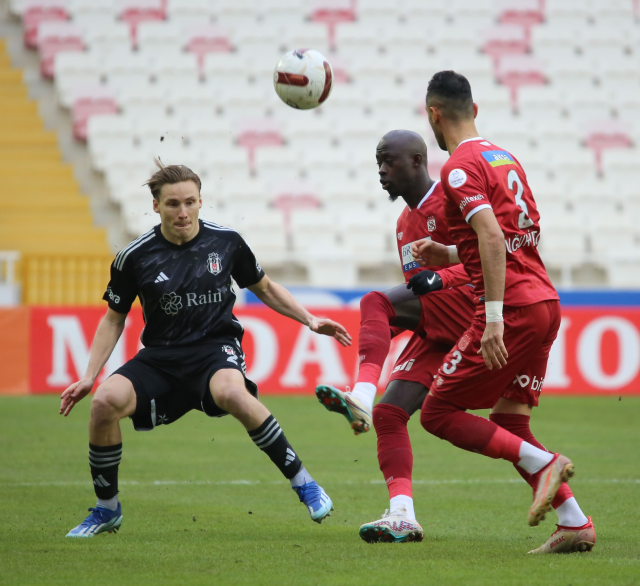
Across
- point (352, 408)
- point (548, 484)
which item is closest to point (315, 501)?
point (352, 408)

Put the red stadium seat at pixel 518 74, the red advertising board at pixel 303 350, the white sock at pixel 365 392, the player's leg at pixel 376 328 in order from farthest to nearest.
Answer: the red stadium seat at pixel 518 74 → the red advertising board at pixel 303 350 → the player's leg at pixel 376 328 → the white sock at pixel 365 392

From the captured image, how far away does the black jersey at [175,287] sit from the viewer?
5.37m

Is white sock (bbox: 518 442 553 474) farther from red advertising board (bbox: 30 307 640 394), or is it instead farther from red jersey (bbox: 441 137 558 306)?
red advertising board (bbox: 30 307 640 394)

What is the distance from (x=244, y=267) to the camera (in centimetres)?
566

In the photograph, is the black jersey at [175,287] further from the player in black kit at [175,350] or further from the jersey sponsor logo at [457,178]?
the jersey sponsor logo at [457,178]

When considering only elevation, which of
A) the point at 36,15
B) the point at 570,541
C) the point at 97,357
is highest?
the point at 36,15

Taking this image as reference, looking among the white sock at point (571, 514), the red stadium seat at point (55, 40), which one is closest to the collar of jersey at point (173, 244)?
the white sock at point (571, 514)

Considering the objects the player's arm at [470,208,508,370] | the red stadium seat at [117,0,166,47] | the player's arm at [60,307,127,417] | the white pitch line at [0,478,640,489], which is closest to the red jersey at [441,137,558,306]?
the player's arm at [470,208,508,370]

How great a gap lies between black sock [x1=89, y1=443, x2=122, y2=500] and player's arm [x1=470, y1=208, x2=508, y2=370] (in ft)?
7.00

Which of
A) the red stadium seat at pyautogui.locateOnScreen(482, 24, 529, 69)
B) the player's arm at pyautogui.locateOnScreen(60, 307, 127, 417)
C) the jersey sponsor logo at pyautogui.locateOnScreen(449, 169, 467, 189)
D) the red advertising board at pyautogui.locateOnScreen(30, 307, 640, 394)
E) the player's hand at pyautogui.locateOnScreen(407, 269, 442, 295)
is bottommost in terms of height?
the red advertising board at pyautogui.locateOnScreen(30, 307, 640, 394)

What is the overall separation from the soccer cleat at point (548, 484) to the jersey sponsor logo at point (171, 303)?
217 cm

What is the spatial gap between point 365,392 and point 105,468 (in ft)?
4.87

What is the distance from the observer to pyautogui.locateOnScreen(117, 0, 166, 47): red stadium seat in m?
21.4

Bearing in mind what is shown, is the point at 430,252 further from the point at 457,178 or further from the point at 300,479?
the point at 300,479
